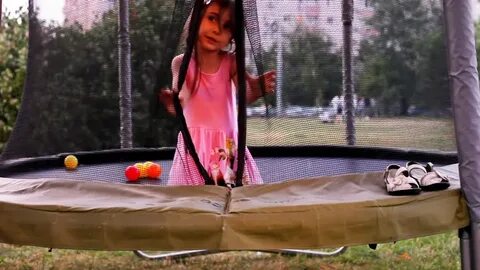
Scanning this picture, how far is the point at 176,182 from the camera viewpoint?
6.02 ft

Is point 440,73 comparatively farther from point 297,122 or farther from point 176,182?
point 176,182

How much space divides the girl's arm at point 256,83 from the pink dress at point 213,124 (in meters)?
0.05

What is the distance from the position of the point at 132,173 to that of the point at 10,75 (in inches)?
67.7

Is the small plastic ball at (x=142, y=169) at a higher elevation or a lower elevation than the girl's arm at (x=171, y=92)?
lower

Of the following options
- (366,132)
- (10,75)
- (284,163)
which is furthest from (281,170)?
(10,75)

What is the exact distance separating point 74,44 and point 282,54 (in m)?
0.63

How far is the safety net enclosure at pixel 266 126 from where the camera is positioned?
51.7 inches

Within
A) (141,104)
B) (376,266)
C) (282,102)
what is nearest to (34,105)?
(141,104)

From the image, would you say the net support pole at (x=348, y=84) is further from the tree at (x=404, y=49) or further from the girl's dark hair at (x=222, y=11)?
the girl's dark hair at (x=222, y=11)

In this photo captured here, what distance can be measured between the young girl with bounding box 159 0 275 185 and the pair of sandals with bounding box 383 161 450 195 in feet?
1.51

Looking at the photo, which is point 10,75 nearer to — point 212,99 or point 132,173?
point 132,173

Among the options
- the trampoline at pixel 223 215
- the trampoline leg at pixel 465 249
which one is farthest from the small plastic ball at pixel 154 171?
the trampoline leg at pixel 465 249

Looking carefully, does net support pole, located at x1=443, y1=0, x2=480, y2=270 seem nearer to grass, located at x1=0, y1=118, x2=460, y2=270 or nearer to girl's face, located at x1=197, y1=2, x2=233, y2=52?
grass, located at x1=0, y1=118, x2=460, y2=270

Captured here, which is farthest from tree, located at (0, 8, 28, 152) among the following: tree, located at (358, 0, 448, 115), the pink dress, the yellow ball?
tree, located at (358, 0, 448, 115)
